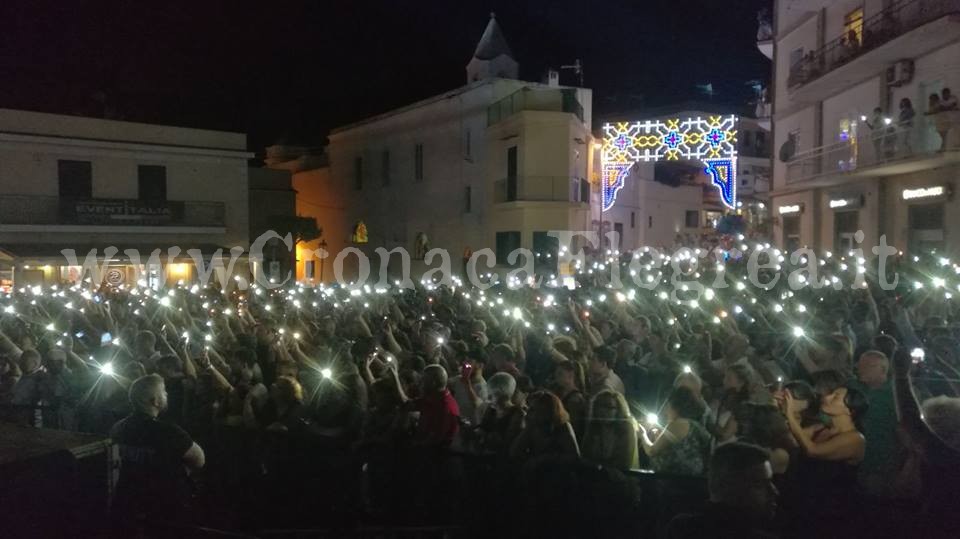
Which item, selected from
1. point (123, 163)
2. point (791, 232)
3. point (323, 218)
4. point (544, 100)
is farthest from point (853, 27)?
point (323, 218)

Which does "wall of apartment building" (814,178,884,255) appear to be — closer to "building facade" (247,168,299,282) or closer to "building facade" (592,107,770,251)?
"building facade" (592,107,770,251)

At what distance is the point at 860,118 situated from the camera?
1922cm

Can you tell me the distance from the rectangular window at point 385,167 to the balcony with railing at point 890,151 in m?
17.9

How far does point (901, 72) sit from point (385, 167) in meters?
21.7

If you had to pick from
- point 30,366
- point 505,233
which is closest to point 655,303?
point 30,366

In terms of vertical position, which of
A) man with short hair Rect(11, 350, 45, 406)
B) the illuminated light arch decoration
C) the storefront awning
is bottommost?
man with short hair Rect(11, 350, 45, 406)

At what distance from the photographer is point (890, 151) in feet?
54.8

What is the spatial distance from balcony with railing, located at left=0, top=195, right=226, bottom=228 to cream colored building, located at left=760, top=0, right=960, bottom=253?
2139 centimetres

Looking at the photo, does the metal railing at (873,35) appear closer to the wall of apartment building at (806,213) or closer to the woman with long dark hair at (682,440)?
the wall of apartment building at (806,213)

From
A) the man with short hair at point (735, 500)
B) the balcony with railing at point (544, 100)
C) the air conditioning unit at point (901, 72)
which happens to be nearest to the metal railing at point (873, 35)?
the air conditioning unit at point (901, 72)

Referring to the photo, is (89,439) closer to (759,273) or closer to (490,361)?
(490,361)

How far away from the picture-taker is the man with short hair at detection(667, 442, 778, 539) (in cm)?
287

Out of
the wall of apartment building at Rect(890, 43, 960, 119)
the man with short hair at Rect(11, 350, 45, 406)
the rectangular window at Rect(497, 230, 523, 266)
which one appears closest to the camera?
the man with short hair at Rect(11, 350, 45, 406)

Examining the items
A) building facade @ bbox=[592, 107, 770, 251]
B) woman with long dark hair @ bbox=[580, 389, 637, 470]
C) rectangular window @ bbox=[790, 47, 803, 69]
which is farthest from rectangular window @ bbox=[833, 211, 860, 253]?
woman with long dark hair @ bbox=[580, 389, 637, 470]
